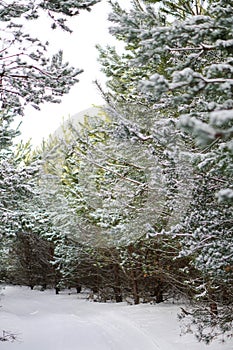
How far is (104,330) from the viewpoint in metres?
10.5

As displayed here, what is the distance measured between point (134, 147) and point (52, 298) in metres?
15.6

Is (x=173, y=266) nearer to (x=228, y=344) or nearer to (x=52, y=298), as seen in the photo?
(x=228, y=344)

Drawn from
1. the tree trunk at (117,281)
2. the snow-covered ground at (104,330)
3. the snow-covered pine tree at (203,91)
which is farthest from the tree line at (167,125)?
the tree trunk at (117,281)

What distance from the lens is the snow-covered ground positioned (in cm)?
853

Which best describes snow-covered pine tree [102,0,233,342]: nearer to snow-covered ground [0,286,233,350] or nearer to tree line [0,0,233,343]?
tree line [0,0,233,343]

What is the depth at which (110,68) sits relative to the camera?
7.43m

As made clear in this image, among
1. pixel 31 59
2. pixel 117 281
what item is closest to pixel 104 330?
pixel 117 281

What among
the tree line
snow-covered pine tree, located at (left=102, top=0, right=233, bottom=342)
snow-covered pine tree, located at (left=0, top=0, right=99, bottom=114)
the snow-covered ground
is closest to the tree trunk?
the snow-covered ground

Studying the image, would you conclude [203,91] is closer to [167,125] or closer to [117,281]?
[167,125]

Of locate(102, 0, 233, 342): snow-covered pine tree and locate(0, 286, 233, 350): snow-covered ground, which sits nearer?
locate(102, 0, 233, 342): snow-covered pine tree

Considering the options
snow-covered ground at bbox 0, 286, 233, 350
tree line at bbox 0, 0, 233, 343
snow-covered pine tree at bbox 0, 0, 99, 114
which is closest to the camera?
tree line at bbox 0, 0, 233, 343

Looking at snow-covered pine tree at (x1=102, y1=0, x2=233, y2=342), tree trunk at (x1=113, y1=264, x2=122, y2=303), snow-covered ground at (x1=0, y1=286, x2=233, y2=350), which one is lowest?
snow-covered ground at (x1=0, y1=286, x2=233, y2=350)

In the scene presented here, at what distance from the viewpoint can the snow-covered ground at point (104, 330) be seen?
8531mm

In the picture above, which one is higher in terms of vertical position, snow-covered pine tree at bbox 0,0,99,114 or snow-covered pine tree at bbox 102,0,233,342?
snow-covered pine tree at bbox 0,0,99,114
